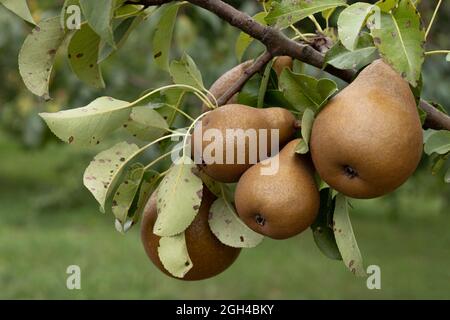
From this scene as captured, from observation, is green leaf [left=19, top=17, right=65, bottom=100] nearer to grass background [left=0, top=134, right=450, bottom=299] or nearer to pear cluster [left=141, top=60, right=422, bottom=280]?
pear cluster [left=141, top=60, right=422, bottom=280]

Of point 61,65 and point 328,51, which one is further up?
point 328,51

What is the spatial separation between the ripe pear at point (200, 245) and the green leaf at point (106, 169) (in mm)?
100

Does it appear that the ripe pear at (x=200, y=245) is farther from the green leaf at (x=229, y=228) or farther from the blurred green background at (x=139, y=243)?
the blurred green background at (x=139, y=243)

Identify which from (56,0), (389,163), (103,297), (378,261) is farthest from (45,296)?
(389,163)

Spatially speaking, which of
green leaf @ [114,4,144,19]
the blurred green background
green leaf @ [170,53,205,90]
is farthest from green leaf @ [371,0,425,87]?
the blurred green background

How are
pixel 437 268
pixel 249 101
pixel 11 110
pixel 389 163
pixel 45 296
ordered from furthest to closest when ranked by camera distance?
pixel 11 110
pixel 437 268
pixel 45 296
pixel 249 101
pixel 389 163

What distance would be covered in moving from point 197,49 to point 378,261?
2123mm

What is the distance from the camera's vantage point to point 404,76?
109 cm

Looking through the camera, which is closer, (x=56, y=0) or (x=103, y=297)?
(x=103, y=297)

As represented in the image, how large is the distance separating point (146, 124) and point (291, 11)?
0.30 m

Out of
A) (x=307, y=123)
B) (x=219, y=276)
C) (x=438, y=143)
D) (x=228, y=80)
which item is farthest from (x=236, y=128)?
(x=219, y=276)

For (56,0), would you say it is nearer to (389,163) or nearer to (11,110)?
(11,110)

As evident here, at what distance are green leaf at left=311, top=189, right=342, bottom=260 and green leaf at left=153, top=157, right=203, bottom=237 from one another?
0.19 m

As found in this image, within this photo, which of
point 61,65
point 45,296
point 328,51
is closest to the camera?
point 328,51
